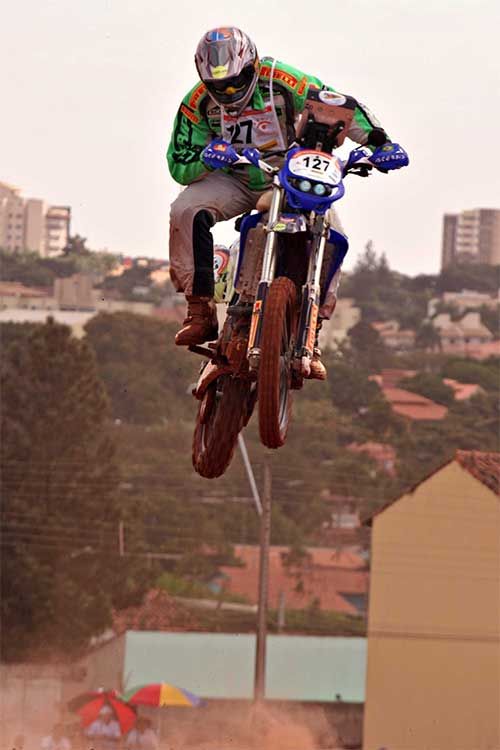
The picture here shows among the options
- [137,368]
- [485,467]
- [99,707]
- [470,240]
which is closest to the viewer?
[485,467]

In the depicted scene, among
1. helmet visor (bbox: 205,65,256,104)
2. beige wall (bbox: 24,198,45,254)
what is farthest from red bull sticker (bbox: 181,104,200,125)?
beige wall (bbox: 24,198,45,254)

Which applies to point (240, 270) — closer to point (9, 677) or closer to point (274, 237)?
point (274, 237)

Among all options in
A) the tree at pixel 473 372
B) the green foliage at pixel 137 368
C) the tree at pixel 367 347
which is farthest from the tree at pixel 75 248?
the tree at pixel 473 372

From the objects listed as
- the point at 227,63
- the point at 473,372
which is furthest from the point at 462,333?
the point at 227,63

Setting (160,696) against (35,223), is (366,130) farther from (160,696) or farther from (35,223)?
(35,223)

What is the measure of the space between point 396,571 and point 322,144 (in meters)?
30.9

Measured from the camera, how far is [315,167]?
13633 mm

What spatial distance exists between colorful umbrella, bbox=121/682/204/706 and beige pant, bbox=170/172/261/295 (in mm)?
30779

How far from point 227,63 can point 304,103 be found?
707 millimetres

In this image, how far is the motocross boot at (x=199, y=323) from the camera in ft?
46.2

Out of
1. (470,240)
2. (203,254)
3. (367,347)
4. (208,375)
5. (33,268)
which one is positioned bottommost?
(208,375)

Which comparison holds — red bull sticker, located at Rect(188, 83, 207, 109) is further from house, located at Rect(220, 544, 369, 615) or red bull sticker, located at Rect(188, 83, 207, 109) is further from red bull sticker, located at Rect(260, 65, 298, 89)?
house, located at Rect(220, 544, 369, 615)

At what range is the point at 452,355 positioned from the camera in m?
71.2

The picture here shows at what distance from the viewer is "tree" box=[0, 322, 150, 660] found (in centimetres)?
5419
